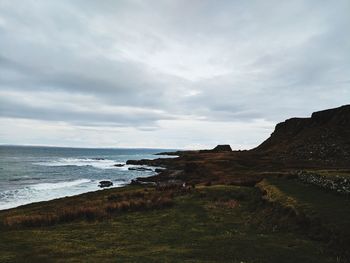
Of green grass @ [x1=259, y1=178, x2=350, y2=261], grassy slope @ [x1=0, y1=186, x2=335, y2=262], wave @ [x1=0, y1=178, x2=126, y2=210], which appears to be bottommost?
wave @ [x1=0, y1=178, x2=126, y2=210]

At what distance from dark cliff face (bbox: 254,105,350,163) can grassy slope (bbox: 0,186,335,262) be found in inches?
3046

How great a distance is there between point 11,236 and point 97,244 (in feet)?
A: 20.4

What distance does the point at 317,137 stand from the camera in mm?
128750

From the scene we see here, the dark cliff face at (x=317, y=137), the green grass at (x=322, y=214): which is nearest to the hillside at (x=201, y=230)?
the green grass at (x=322, y=214)

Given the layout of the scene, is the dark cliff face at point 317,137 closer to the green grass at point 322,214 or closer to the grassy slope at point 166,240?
the green grass at point 322,214

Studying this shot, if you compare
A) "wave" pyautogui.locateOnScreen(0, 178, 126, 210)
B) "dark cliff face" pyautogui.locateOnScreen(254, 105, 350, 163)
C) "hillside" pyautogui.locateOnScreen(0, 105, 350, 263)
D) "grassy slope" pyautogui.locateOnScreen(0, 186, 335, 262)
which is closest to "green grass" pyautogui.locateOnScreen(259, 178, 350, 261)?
"hillside" pyautogui.locateOnScreen(0, 105, 350, 263)

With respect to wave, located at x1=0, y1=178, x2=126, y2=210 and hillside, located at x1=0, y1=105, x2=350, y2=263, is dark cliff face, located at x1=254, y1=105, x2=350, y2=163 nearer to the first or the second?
wave, located at x1=0, y1=178, x2=126, y2=210

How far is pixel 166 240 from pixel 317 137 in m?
119

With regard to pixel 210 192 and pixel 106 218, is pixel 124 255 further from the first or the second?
pixel 210 192

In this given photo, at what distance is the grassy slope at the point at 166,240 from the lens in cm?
1675

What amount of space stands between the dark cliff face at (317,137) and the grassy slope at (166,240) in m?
77.4

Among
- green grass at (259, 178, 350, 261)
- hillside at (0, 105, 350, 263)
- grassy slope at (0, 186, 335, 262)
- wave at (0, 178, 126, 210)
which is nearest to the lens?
grassy slope at (0, 186, 335, 262)

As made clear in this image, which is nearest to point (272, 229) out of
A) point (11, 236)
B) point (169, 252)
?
point (169, 252)

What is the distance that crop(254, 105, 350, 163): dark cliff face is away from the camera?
4230 inches
